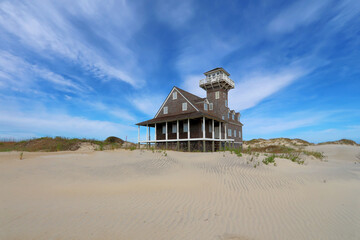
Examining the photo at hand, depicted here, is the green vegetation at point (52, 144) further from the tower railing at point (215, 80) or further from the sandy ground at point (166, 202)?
the tower railing at point (215, 80)

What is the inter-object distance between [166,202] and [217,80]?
76.1 ft

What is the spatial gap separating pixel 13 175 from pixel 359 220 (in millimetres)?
9588

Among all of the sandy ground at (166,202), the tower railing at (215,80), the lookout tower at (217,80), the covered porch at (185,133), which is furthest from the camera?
the lookout tower at (217,80)

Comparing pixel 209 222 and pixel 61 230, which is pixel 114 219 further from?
pixel 209 222

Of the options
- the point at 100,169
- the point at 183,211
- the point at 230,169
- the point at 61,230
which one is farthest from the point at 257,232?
the point at 100,169

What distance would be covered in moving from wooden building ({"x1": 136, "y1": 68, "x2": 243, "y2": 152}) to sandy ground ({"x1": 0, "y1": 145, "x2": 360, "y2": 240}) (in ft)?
41.1

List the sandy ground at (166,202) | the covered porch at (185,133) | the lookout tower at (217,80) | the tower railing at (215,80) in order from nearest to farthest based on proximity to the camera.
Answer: the sandy ground at (166,202), the covered porch at (185,133), the tower railing at (215,80), the lookout tower at (217,80)

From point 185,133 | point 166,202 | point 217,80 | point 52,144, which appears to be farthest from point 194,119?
point 52,144

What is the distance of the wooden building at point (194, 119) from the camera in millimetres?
21125

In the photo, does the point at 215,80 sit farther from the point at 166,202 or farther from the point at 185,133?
the point at 166,202

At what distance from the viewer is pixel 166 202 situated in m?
4.39

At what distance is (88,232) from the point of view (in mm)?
2926

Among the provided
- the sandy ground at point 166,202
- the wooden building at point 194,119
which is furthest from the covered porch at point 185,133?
the sandy ground at point 166,202

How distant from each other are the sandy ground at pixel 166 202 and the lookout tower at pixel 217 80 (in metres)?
19.3
